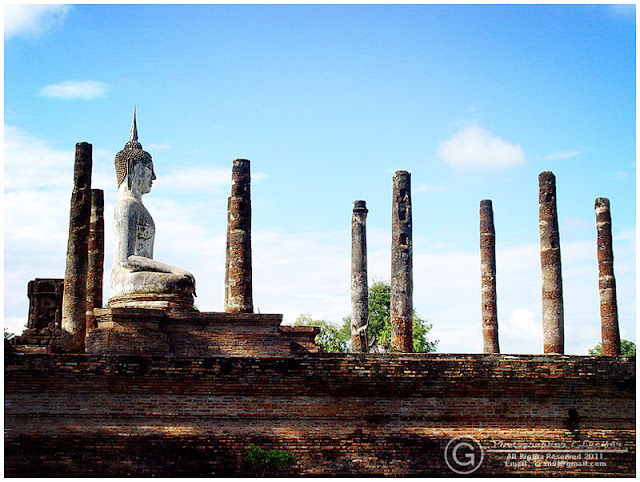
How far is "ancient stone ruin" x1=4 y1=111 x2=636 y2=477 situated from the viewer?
10266 millimetres

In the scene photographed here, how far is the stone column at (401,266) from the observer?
47.6ft

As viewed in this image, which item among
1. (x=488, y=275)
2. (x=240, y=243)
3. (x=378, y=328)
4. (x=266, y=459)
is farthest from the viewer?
(x=378, y=328)

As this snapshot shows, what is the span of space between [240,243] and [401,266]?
3.22 metres

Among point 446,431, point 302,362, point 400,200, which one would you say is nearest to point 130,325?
point 302,362

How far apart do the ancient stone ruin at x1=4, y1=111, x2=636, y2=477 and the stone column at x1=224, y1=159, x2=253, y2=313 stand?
3.92 feet

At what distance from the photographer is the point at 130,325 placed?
11508 millimetres

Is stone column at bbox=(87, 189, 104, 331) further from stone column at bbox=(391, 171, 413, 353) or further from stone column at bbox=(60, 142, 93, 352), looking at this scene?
stone column at bbox=(391, 171, 413, 353)

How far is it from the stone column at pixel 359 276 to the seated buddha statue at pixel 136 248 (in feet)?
16.3

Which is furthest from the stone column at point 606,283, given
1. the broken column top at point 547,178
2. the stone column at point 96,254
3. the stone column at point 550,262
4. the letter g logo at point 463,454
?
the stone column at point 96,254

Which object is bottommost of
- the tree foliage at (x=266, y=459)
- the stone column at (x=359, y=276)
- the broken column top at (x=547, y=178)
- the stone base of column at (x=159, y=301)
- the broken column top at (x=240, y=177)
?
the tree foliage at (x=266, y=459)

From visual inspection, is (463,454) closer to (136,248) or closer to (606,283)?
(136,248)

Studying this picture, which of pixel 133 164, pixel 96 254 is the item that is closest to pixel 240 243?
→ pixel 133 164

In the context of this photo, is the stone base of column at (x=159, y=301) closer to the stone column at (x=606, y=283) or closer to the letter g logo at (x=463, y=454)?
the letter g logo at (x=463, y=454)

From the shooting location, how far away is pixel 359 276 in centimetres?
1720
